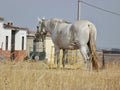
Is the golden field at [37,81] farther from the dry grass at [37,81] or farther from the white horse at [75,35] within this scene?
the white horse at [75,35]

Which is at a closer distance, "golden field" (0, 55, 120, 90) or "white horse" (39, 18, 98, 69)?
"golden field" (0, 55, 120, 90)

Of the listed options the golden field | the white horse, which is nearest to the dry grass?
the golden field

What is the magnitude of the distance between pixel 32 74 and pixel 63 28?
8829 mm

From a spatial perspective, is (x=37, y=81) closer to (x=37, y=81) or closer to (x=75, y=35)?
(x=37, y=81)

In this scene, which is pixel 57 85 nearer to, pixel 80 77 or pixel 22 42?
pixel 80 77

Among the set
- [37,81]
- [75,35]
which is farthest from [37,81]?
[75,35]

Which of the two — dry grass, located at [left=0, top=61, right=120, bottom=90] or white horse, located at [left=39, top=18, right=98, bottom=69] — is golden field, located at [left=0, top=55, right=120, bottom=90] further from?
white horse, located at [left=39, top=18, right=98, bottom=69]

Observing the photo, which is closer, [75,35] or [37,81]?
[37,81]

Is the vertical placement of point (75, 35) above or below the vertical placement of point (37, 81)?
above

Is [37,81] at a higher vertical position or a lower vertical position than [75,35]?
lower

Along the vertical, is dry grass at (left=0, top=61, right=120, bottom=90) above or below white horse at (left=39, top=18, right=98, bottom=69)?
below

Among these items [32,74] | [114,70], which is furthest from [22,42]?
[32,74]

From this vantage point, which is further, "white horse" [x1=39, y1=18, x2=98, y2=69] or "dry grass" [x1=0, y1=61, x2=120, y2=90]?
"white horse" [x1=39, y1=18, x2=98, y2=69]

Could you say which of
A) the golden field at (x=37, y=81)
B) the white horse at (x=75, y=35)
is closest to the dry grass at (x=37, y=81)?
the golden field at (x=37, y=81)
